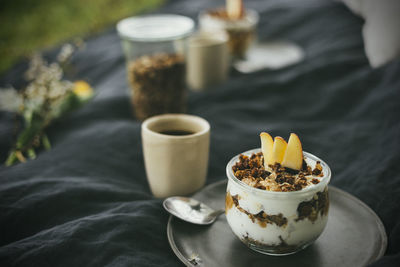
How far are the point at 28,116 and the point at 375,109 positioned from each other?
93cm

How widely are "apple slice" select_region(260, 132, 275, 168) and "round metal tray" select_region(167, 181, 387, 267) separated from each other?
0.14 m

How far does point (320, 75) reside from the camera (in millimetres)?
1284

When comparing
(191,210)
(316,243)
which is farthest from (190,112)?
(316,243)

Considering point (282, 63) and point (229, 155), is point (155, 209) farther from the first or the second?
point (282, 63)

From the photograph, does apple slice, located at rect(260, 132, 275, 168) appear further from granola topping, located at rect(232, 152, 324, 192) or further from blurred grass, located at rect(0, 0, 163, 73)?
blurred grass, located at rect(0, 0, 163, 73)

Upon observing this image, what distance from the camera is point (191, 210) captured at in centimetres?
72

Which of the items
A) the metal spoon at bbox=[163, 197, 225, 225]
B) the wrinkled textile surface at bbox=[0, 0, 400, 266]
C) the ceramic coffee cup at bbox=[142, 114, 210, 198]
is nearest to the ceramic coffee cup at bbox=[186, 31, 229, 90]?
the wrinkled textile surface at bbox=[0, 0, 400, 266]

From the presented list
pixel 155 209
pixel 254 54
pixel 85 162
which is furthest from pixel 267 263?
pixel 254 54

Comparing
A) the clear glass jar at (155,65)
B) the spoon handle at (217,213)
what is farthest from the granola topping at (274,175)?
the clear glass jar at (155,65)

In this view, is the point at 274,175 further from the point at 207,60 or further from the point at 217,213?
the point at 207,60

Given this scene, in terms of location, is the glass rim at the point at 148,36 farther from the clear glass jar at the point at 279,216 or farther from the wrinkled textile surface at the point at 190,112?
the clear glass jar at the point at 279,216

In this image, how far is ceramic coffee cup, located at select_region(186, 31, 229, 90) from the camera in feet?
4.24

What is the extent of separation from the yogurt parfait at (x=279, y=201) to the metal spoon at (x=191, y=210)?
0.22 ft

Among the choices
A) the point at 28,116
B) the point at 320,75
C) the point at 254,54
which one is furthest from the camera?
the point at 254,54
